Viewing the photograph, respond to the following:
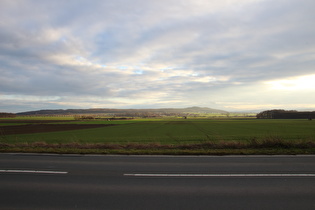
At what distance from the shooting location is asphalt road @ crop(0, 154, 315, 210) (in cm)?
528

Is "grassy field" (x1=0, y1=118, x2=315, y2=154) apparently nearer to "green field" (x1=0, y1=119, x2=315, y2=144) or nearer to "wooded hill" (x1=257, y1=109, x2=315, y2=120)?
"green field" (x1=0, y1=119, x2=315, y2=144)

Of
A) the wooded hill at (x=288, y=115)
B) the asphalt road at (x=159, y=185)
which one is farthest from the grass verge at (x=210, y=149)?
the wooded hill at (x=288, y=115)

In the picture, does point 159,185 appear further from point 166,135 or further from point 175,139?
point 166,135

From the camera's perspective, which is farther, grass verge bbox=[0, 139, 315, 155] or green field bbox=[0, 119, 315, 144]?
green field bbox=[0, 119, 315, 144]

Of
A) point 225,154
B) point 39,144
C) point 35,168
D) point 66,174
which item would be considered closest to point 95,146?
point 39,144

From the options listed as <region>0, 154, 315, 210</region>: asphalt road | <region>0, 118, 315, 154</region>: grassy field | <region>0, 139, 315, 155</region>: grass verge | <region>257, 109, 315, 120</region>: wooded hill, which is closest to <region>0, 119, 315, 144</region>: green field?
<region>0, 118, 315, 154</region>: grassy field

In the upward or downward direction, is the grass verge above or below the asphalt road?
below

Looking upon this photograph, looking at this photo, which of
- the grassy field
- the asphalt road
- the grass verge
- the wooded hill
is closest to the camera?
the asphalt road

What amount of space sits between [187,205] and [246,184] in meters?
2.51

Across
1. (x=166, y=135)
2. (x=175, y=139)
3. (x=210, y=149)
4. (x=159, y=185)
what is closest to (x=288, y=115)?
(x=166, y=135)

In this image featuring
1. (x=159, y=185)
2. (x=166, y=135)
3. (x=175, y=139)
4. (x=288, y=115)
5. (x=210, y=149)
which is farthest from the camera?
(x=288, y=115)

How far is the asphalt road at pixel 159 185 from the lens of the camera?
5.28m

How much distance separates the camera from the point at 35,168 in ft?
29.2

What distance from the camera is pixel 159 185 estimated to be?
6641 mm
